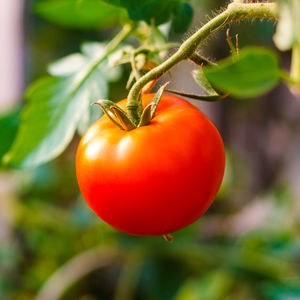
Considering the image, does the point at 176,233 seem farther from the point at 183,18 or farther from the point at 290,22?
the point at 290,22

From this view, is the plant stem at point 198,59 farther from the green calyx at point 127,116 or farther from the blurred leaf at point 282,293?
the blurred leaf at point 282,293

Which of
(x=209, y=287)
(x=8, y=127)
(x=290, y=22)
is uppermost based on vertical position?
(x=290, y=22)

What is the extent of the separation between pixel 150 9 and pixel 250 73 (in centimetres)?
24

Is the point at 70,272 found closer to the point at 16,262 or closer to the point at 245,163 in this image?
the point at 16,262

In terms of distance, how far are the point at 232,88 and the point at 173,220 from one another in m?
0.14

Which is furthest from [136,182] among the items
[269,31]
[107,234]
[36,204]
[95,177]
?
[269,31]

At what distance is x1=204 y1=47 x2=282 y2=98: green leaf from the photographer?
0.71ft

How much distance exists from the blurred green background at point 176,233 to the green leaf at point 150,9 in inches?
28.9

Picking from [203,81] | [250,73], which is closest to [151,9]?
[203,81]

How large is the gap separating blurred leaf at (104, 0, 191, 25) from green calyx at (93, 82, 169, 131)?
12cm

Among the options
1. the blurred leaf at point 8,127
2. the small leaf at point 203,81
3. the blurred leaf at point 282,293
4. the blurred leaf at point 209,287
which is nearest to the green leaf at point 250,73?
the small leaf at point 203,81

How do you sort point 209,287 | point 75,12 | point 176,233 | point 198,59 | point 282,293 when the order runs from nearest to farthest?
point 198,59 < point 75,12 < point 282,293 < point 209,287 < point 176,233

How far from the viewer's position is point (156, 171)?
303mm

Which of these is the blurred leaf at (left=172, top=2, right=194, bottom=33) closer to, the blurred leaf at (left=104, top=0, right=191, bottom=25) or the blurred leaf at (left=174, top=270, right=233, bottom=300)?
the blurred leaf at (left=104, top=0, right=191, bottom=25)
